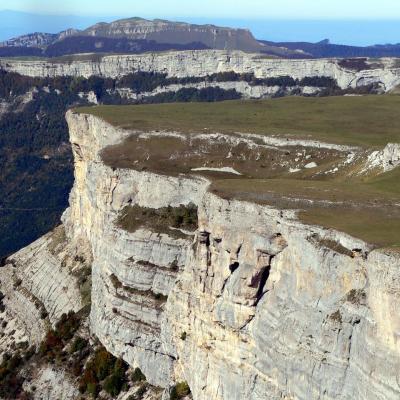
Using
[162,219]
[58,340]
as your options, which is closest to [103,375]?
[58,340]

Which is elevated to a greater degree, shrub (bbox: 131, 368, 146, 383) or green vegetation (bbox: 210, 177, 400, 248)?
green vegetation (bbox: 210, 177, 400, 248)

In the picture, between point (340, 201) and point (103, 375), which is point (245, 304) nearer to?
point (340, 201)

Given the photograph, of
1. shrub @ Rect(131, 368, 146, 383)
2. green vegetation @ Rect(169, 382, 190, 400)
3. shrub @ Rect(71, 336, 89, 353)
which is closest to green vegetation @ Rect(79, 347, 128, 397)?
shrub @ Rect(131, 368, 146, 383)

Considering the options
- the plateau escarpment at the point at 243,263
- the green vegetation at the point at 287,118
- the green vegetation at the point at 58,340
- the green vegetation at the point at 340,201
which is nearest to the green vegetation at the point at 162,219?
the plateau escarpment at the point at 243,263

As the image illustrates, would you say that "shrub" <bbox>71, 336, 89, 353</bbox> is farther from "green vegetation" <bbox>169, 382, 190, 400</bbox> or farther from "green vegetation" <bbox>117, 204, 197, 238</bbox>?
"green vegetation" <bbox>169, 382, 190, 400</bbox>

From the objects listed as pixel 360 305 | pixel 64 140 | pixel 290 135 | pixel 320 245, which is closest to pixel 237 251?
pixel 320 245

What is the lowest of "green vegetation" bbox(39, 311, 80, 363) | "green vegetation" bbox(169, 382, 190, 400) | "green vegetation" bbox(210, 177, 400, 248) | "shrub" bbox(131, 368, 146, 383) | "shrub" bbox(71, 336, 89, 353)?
"green vegetation" bbox(39, 311, 80, 363)
